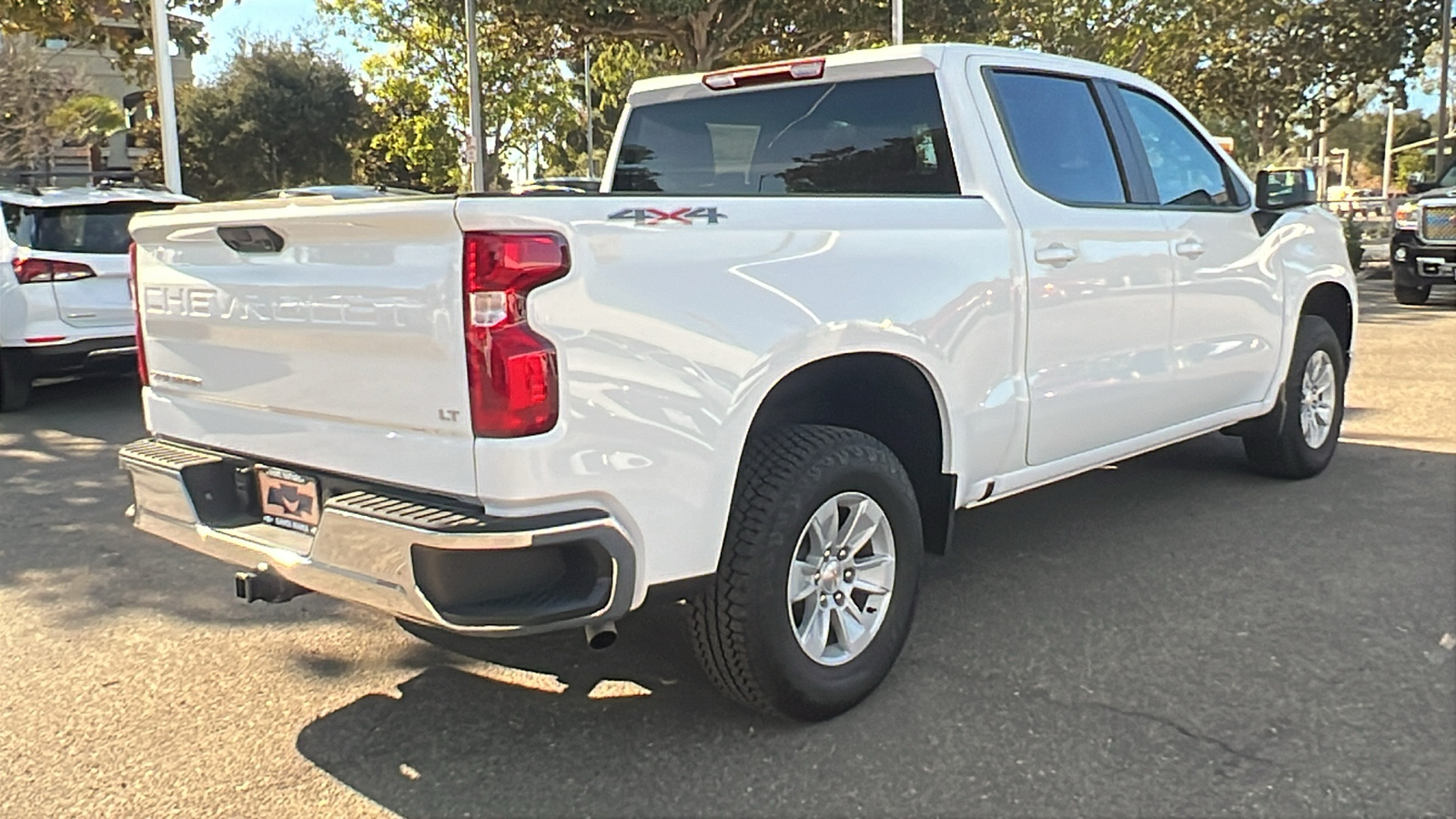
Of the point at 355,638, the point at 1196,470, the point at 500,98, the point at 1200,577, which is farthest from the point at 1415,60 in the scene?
the point at 355,638

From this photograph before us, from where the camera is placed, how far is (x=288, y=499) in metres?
3.21

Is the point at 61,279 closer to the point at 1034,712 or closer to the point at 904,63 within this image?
the point at 904,63

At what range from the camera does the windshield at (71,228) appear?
8.41 m

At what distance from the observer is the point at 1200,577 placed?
454cm

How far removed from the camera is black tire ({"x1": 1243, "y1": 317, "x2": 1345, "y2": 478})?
5730 millimetres

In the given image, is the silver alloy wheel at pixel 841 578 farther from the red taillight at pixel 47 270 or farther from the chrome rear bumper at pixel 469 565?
the red taillight at pixel 47 270

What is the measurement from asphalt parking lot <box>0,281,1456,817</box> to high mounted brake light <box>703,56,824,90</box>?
188cm

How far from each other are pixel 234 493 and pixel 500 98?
34.3 meters

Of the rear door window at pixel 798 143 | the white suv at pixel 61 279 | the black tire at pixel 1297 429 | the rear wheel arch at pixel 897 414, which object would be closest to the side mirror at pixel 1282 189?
the black tire at pixel 1297 429

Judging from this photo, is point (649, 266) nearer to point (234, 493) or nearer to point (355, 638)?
point (234, 493)

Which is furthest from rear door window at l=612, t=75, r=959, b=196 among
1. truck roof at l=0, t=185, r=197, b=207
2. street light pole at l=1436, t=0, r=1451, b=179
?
street light pole at l=1436, t=0, r=1451, b=179

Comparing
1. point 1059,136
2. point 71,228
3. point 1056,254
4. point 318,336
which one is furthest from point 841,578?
point 71,228

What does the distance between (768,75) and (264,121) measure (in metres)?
31.3

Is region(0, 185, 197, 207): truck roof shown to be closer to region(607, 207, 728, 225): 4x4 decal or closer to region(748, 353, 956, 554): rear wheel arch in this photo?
region(748, 353, 956, 554): rear wheel arch
